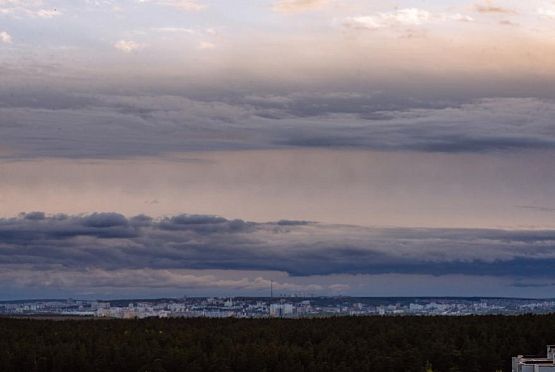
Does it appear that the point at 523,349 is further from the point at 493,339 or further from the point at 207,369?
the point at 207,369

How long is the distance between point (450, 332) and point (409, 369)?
1379 inches

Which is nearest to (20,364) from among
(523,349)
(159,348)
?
(159,348)

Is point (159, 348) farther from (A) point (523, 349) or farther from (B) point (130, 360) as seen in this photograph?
(A) point (523, 349)

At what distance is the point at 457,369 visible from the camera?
152m

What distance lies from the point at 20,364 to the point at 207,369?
29886 mm

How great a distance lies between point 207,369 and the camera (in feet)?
533

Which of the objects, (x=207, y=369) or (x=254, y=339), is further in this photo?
(x=254, y=339)

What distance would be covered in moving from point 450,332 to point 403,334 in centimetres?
776

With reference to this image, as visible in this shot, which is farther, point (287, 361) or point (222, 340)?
point (222, 340)

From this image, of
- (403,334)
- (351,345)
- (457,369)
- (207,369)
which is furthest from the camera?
(403,334)

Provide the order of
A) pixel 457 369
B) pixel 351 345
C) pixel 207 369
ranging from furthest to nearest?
1. pixel 351 345
2. pixel 207 369
3. pixel 457 369

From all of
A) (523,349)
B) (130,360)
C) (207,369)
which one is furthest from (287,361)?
(523,349)

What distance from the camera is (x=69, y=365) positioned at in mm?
Result: 168500

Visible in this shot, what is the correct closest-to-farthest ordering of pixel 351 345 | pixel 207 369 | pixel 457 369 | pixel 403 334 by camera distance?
pixel 457 369, pixel 207 369, pixel 351 345, pixel 403 334
